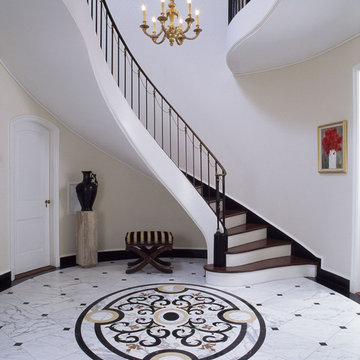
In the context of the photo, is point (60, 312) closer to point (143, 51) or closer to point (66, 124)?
point (66, 124)

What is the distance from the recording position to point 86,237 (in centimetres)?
526

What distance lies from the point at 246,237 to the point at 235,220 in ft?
1.55

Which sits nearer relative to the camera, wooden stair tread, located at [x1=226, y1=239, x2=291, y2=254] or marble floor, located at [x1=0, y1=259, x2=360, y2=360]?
marble floor, located at [x1=0, y1=259, x2=360, y2=360]

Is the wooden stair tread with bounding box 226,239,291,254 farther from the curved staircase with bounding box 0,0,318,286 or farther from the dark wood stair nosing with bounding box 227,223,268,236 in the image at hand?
the dark wood stair nosing with bounding box 227,223,268,236

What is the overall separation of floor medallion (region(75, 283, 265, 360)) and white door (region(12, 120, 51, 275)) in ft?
5.58

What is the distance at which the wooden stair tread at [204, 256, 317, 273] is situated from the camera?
4547 mm

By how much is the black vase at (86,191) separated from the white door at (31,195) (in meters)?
0.53

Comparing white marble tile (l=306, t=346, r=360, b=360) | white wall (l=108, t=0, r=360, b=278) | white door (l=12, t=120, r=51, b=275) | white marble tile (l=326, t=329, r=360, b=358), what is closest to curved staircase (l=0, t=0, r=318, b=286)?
white wall (l=108, t=0, r=360, b=278)

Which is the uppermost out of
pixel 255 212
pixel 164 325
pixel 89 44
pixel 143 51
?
pixel 143 51

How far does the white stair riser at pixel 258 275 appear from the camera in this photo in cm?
447

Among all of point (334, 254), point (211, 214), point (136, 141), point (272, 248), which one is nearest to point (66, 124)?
point (136, 141)

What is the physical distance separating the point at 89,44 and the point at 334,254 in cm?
402

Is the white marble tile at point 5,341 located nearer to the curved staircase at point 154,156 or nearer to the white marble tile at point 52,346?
the white marble tile at point 52,346

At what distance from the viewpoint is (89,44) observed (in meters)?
3.76
